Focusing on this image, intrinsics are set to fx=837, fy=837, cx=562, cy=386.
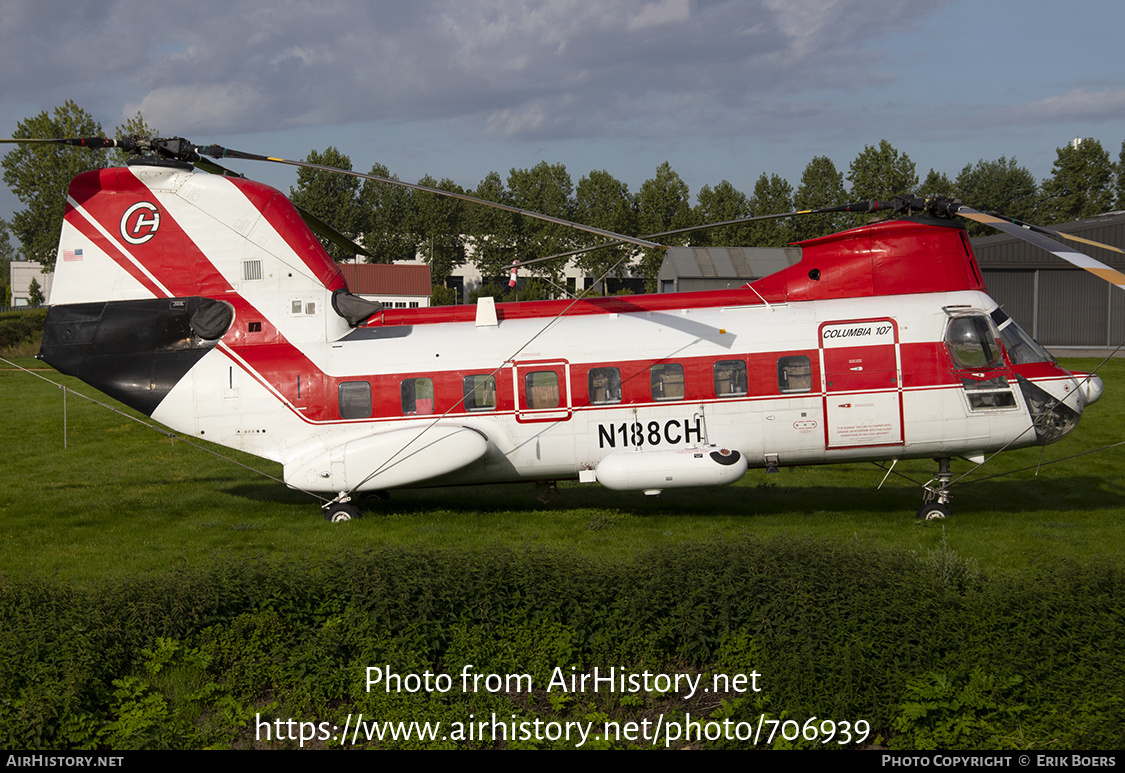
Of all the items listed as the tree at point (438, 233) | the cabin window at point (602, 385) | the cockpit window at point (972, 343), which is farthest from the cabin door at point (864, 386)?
the tree at point (438, 233)

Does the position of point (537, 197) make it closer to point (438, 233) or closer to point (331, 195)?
point (438, 233)

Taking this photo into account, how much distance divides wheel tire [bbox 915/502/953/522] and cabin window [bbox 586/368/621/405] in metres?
5.68

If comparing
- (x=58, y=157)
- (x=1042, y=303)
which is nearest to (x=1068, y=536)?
(x=1042, y=303)

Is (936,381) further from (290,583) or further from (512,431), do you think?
(290,583)

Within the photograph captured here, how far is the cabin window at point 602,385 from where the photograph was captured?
566 inches

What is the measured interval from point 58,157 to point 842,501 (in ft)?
267

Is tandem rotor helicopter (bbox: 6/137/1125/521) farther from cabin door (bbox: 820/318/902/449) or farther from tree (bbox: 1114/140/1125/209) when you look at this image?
tree (bbox: 1114/140/1125/209)

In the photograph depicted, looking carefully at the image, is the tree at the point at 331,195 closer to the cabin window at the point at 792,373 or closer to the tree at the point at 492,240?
the tree at the point at 492,240

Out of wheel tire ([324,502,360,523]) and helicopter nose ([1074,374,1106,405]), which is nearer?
helicopter nose ([1074,374,1106,405])

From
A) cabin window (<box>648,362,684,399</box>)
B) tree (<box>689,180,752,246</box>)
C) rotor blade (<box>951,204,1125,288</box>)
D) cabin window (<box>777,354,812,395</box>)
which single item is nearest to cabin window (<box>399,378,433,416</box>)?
cabin window (<box>648,362,684,399</box>)

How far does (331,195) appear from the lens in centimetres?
10119

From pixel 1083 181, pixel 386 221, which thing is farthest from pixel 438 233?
pixel 1083 181

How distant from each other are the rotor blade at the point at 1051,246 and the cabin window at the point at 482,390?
26.9ft

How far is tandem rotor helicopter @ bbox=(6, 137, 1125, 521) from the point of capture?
14172 mm
